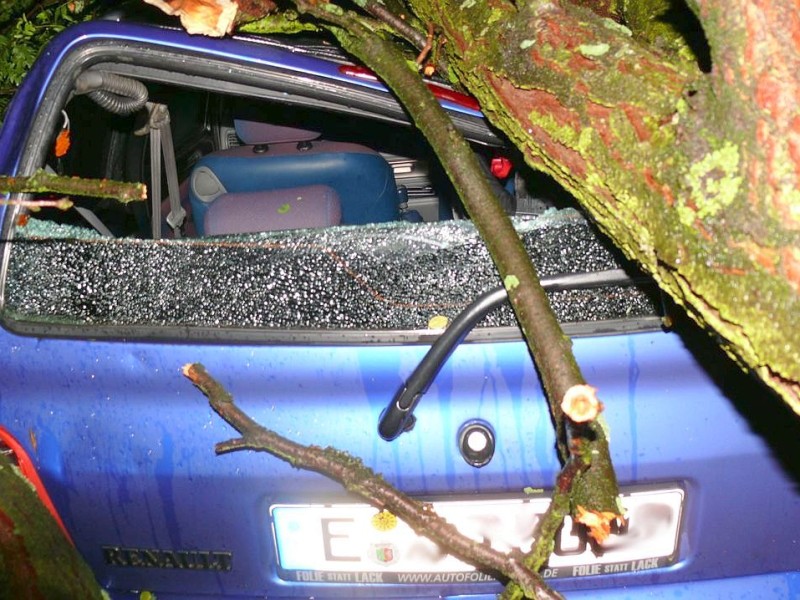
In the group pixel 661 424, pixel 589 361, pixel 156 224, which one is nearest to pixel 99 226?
pixel 156 224

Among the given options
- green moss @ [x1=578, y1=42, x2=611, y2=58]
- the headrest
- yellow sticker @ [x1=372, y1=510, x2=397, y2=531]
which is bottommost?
yellow sticker @ [x1=372, y1=510, x2=397, y2=531]

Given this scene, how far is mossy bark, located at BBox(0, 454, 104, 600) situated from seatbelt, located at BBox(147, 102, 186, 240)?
1.16 metres

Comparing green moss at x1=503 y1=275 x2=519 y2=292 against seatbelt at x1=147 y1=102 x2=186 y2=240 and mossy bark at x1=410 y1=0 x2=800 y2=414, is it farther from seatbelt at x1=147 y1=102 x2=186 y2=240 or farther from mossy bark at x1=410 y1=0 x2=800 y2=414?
seatbelt at x1=147 y1=102 x2=186 y2=240

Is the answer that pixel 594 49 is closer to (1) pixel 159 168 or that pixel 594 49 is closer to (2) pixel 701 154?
(2) pixel 701 154

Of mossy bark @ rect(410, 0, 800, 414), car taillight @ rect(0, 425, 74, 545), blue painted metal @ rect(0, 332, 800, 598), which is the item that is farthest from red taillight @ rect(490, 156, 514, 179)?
car taillight @ rect(0, 425, 74, 545)

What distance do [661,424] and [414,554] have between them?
23.5 inches

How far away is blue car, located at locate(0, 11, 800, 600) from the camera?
1605mm

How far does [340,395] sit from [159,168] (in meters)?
1.51

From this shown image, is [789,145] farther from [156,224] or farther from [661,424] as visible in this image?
[156,224]

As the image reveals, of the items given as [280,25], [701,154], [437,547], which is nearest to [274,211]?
[280,25]

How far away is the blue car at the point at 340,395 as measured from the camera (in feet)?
5.27

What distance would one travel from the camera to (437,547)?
65.7 inches

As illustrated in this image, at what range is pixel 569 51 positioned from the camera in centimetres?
150

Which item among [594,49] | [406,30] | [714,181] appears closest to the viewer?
[714,181]
